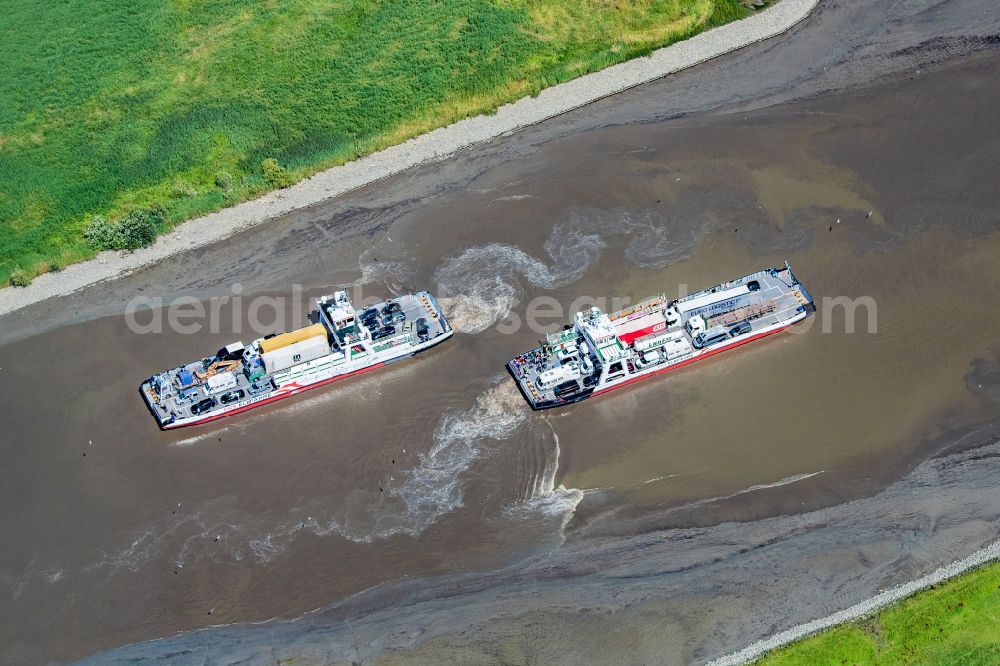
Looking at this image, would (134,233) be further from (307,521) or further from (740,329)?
(740,329)

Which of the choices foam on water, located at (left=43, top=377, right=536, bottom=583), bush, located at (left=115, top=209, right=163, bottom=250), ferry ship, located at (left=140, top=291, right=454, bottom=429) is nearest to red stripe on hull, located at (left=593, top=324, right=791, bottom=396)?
foam on water, located at (left=43, top=377, right=536, bottom=583)

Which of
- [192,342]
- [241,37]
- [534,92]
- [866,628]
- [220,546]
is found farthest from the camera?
[241,37]

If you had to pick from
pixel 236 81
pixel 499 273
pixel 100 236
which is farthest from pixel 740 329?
pixel 236 81

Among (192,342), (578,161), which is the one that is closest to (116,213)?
(192,342)

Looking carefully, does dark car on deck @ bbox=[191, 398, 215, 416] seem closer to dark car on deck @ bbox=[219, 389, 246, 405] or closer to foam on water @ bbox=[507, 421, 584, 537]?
dark car on deck @ bbox=[219, 389, 246, 405]

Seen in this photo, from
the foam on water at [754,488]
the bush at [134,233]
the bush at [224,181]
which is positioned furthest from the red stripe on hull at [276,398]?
the foam on water at [754,488]

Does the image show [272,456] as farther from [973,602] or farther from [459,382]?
[973,602]
